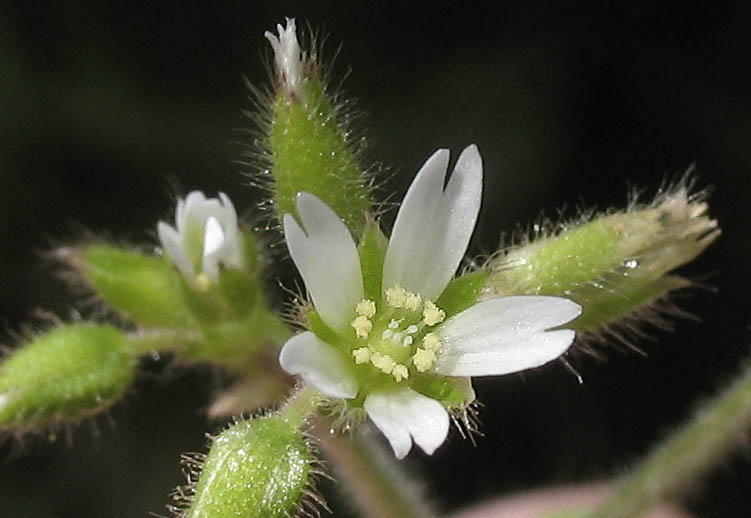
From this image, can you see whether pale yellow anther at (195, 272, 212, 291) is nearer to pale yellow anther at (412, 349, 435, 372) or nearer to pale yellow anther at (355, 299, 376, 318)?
pale yellow anther at (355, 299, 376, 318)

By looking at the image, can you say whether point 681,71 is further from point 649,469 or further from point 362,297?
point 362,297

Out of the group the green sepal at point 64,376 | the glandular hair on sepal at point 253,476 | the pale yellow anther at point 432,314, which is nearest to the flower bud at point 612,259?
the pale yellow anther at point 432,314

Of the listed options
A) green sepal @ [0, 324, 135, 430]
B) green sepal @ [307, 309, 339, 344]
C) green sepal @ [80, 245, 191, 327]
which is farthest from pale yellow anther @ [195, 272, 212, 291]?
green sepal @ [307, 309, 339, 344]

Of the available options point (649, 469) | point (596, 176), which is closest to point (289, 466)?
point (649, 469)

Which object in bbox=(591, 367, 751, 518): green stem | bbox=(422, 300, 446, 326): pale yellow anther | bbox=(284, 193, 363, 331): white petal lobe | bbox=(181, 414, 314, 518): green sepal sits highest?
bbox=(284, 193, 363, 331): white petal lobe

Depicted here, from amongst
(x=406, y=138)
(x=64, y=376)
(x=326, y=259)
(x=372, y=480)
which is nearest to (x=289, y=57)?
(x=326, y=259)

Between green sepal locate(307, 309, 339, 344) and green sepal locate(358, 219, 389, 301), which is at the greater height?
green sepal locate(358, 219, 389, 301)
